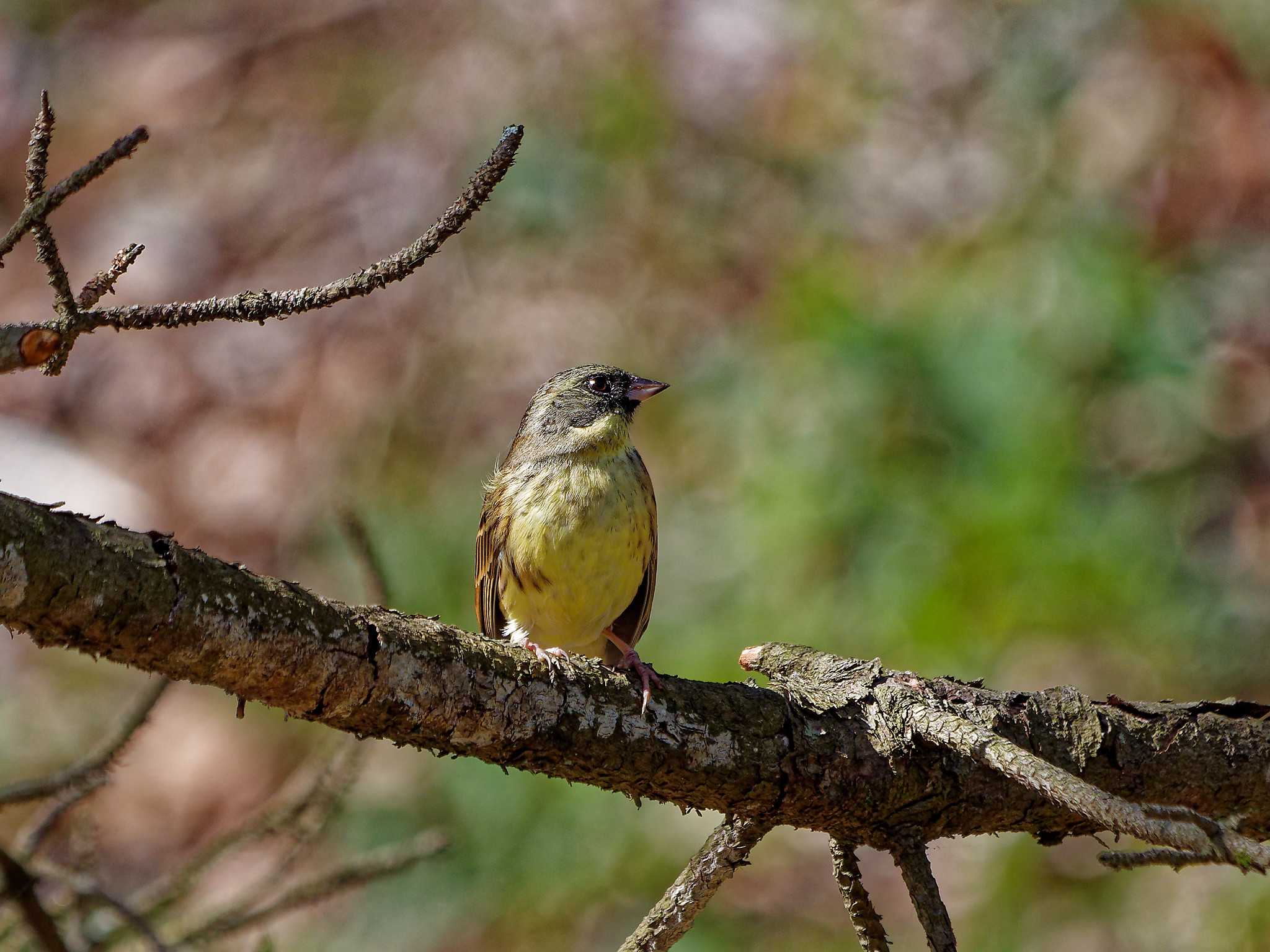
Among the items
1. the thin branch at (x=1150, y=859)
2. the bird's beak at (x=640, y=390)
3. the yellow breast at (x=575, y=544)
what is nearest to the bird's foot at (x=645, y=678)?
the thin branch at (x=1150, y=859)

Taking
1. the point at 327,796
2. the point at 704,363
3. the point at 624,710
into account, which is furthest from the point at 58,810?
the point at 704,363

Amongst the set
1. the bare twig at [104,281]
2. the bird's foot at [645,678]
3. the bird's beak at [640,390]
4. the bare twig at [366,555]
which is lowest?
the bare twig at [104,281]

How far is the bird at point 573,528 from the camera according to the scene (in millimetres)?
3832

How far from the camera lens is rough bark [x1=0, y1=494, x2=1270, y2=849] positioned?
1.66 meters

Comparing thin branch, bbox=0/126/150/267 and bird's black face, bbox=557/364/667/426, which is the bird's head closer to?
bird's black face, bbox=557/364/667/426

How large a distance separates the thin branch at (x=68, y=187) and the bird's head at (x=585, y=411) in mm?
2547

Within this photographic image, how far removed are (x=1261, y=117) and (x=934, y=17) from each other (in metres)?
1.85

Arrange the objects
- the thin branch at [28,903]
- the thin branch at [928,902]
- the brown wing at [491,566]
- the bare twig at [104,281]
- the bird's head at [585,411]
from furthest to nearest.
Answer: the bird's head at [585,411], the brown wing at [491,566], the thin branch at [28,903], the thin branch at [928,902], the bare twig at [104,281]

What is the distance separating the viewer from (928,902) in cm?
213

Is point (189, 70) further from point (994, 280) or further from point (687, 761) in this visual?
point (687, 761)

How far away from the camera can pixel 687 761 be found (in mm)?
2229

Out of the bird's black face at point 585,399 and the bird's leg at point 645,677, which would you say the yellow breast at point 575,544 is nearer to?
the bird's black face at point 585,399

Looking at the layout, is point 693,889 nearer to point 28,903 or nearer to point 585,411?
point 28,903

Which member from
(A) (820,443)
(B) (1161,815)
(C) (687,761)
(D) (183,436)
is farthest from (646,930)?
(D) (183,436)
